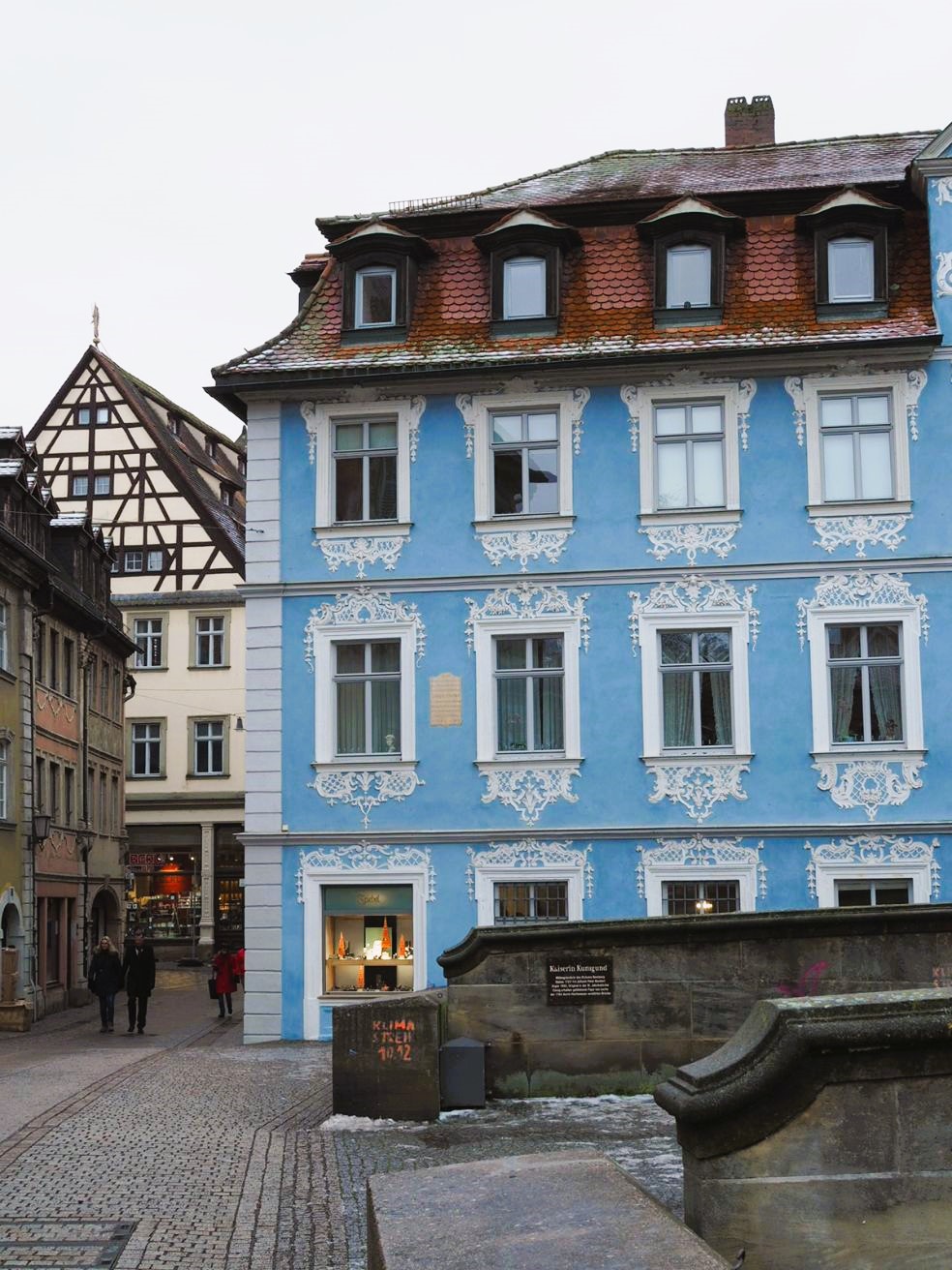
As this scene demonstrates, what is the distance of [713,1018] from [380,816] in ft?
29.5

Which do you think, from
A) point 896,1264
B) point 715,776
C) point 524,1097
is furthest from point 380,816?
point 896,1264

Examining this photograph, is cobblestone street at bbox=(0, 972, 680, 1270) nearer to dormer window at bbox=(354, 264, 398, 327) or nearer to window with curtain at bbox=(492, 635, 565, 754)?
window with curtain at bbox=(492, 635, 565, 754)

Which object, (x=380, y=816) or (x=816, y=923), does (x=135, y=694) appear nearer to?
(x=380, y=816)

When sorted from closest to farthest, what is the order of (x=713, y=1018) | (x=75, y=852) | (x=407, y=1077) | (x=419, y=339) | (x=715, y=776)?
(x=407, y=1077), (x=713, y=1018), (x=715, y=776), (x=419, y=339), (x=75, y=852)

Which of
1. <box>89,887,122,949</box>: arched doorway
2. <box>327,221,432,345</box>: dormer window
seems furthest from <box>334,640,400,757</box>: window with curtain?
<box>89,887,122,949</box>: arched doorway

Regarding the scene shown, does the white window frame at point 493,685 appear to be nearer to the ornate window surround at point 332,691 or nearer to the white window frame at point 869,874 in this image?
the ornate window surround at point 332,691

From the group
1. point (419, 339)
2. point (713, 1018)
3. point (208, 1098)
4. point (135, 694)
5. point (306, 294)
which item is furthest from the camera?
point (135, 694)

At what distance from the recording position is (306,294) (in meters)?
28.2

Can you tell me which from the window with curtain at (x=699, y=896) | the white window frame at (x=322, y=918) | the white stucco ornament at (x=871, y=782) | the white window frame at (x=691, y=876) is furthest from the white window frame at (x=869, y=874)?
the white window frame at (x=322, y=918)

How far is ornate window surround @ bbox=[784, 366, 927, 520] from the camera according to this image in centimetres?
2314

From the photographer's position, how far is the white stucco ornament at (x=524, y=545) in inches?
934

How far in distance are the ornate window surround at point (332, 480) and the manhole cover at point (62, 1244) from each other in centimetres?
1436

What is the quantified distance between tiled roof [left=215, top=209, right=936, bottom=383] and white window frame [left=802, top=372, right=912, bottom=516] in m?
0.63

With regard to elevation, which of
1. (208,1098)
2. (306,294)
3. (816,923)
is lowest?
(208,1098)
